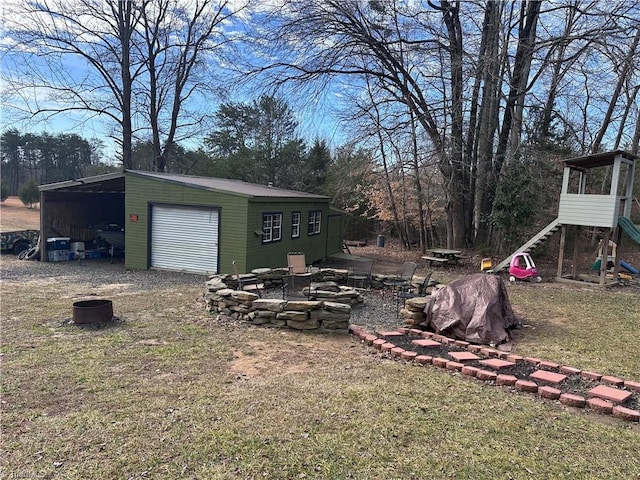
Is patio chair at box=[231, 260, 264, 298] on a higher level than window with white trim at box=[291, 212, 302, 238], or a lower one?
lower

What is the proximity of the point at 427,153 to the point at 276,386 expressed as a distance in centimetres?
1382

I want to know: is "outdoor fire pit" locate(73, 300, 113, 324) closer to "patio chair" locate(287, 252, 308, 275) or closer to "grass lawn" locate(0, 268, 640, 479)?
"grass lawn" locate(0, 268, 640, 479)

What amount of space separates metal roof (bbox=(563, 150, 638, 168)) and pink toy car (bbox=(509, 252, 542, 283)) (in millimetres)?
2936

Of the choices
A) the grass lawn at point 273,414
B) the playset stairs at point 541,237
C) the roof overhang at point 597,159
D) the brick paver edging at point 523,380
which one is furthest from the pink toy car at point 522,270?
the brick paver edging at point 523,380

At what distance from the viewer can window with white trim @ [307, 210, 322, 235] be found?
53.2 feet

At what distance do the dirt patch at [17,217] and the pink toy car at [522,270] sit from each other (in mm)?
21673

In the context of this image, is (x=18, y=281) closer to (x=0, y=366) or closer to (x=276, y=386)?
(x=0, y=366)

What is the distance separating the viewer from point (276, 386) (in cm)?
433

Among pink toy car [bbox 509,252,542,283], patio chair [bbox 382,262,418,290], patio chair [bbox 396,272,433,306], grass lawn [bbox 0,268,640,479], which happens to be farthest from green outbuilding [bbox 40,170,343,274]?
pink toy car [bbox 509,252,542,283]

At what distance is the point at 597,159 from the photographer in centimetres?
1203

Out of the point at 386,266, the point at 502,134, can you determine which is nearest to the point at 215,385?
the point at 386,266

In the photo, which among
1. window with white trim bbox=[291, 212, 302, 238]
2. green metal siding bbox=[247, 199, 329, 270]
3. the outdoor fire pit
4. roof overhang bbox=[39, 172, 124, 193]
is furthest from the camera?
window with white trim bbox=[291, 212, 302, 238]

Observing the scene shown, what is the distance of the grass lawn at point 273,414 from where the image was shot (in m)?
2.94

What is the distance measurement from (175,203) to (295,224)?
414cm
